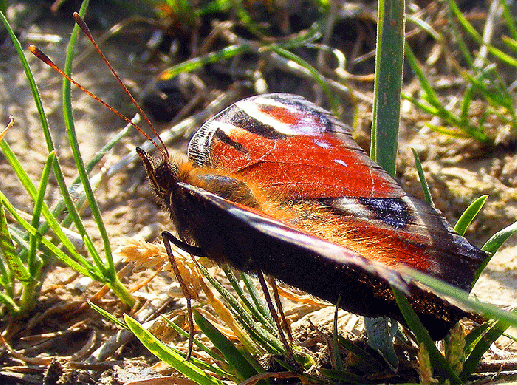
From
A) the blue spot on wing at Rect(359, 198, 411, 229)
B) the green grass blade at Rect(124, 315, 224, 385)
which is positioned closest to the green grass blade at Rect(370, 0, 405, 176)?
the blue spot on wing at Rect(359, 198, 411, 229)

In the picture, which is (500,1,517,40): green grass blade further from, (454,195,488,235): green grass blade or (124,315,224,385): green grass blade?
(124,315,224,385): green grass blade

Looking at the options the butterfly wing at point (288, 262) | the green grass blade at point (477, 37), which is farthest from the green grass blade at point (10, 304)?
the green grass blade at point (477, 37)

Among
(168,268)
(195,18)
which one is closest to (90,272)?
(168,268)

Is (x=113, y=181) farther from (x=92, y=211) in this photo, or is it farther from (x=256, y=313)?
(x=256, y=313)

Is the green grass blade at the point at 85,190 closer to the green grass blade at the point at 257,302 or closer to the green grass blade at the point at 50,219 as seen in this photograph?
the green grass blade at the point at 50,219

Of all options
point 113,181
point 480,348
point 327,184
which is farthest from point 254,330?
point 113,181

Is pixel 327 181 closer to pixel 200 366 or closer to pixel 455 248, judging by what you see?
pixel 455 248
